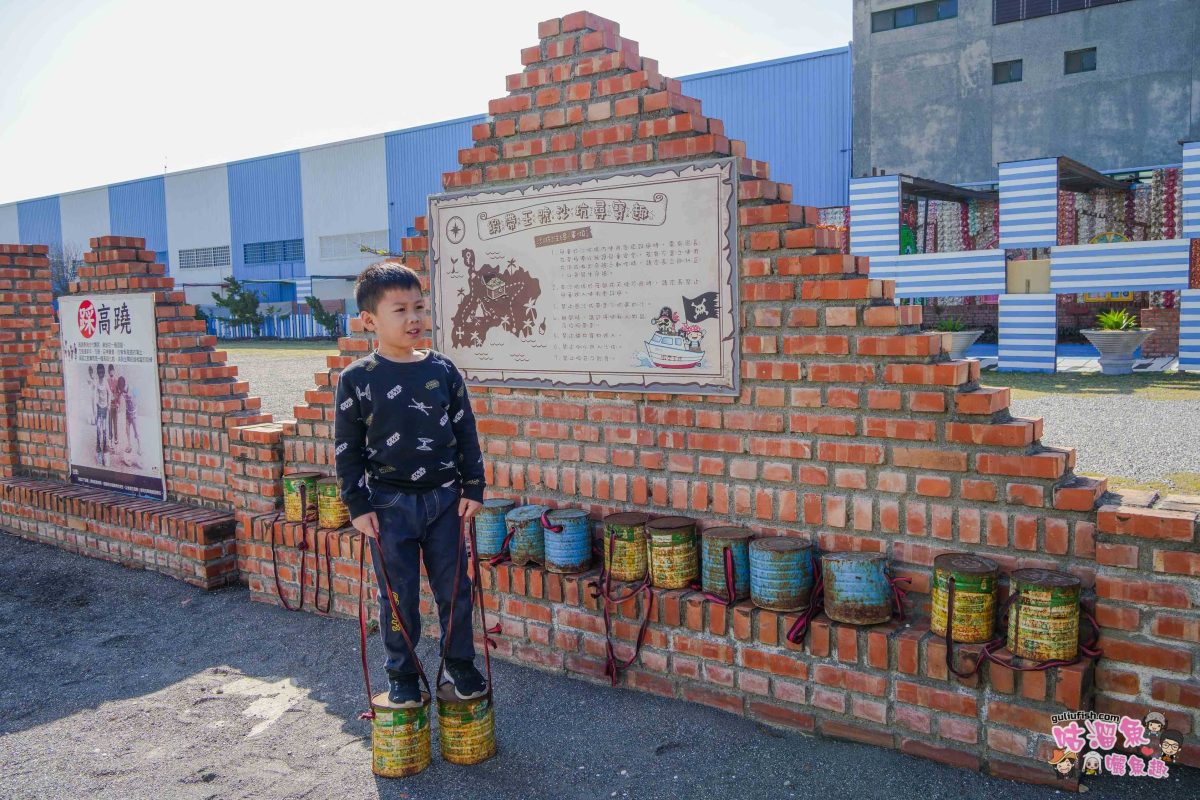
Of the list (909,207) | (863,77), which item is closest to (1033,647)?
(909,207)

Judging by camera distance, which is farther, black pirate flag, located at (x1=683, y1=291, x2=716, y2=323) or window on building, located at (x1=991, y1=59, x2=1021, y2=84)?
window on building, located at (x1=991, y1=59, x2=1021, y2=84)

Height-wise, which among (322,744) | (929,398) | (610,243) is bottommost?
(322,744)

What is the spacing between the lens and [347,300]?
35.2 meters

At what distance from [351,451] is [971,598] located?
2.24 metres

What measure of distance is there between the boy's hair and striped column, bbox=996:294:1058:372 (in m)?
14.4

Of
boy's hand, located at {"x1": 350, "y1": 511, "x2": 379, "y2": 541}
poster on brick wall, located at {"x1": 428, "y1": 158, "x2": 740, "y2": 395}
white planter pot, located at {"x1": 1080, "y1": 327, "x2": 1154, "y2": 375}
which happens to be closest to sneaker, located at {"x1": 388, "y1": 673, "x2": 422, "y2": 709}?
boy's hand, located at {"x1": 350, "y1": 511, "x2": 379, "y2": 541}

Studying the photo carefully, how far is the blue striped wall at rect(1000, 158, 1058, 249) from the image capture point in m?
14.8

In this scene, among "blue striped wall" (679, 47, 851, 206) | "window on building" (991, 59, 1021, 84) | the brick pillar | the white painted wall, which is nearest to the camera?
the brick pillar

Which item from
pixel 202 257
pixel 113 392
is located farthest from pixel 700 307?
pixel 202 257

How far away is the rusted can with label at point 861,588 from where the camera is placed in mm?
3197

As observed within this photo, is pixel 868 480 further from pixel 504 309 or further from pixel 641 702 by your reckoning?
pixel 504 309

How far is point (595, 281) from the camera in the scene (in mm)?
4031

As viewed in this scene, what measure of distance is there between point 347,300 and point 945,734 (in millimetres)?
34489

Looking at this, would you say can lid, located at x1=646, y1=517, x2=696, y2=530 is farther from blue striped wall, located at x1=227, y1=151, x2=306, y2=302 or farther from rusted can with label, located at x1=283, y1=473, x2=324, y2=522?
blue striped wall, located at x1=227, y1=151, x2=306, y2=302
